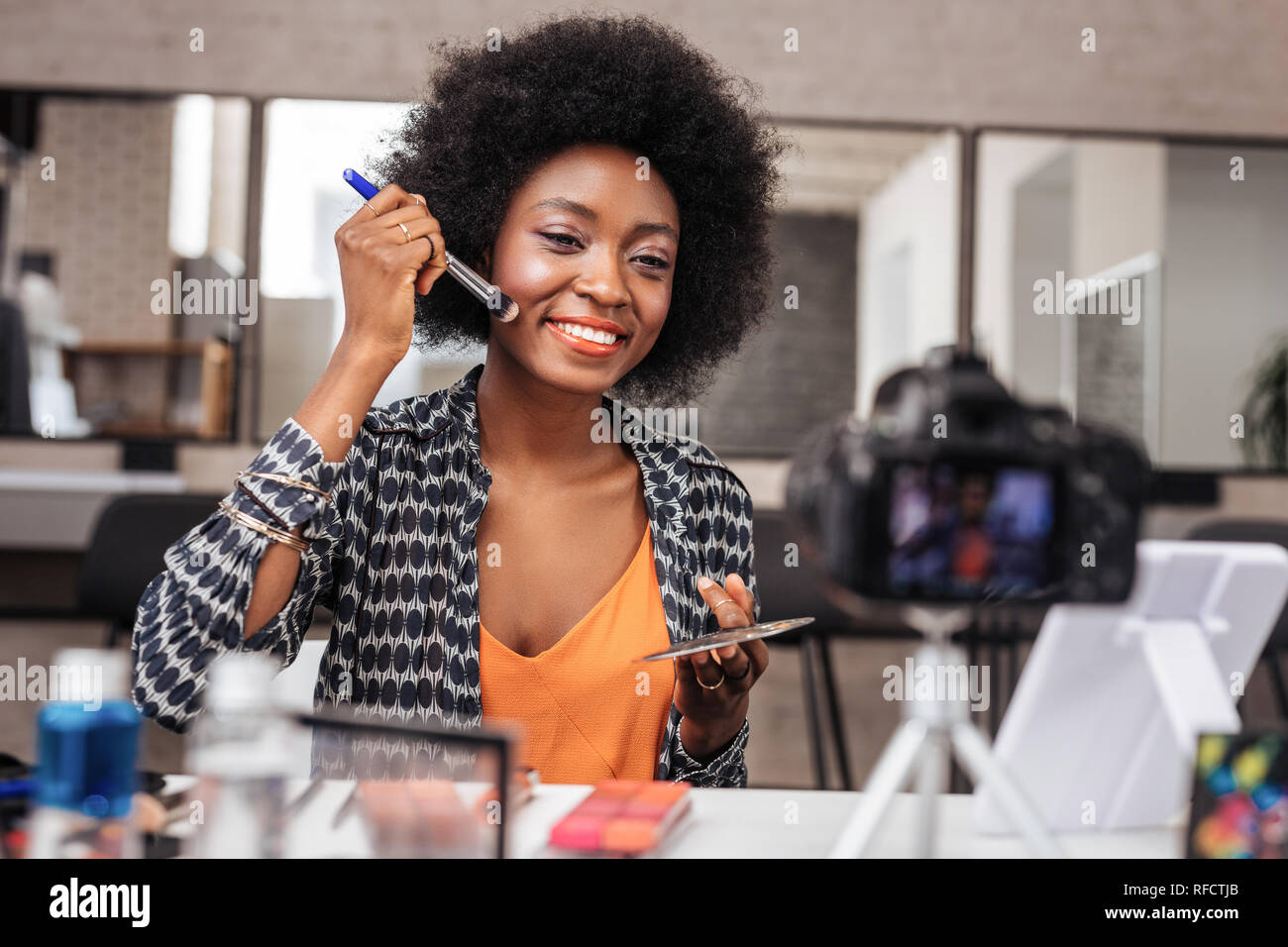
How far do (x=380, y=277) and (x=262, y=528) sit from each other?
26 centimetres

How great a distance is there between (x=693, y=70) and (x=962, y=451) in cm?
110

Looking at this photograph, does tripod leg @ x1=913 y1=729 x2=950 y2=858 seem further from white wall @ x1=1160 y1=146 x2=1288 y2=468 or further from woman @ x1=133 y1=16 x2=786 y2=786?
white wall @ x1=1160 y1=146 x2=1288 y2=468

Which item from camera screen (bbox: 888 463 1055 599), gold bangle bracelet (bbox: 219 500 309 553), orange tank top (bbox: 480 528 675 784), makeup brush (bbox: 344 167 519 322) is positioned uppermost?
makeup brush (bbox: 344 167 519 322)

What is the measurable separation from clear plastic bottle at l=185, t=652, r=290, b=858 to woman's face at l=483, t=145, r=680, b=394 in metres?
0.75

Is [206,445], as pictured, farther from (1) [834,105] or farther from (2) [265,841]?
(2) [265,841]

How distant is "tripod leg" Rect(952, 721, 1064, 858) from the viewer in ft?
1.71

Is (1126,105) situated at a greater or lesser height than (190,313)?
greater

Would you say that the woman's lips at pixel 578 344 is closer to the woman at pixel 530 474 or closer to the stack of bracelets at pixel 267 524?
the woman at pixel 530 474

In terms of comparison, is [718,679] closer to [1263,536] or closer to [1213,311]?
[1263,536]

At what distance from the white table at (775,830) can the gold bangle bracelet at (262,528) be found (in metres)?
0.20

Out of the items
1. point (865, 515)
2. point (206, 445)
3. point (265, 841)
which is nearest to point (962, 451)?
point (865, 515)

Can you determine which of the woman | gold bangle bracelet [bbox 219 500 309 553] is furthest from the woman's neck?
gold bangle bracelet [bbox 219 500 309 553]

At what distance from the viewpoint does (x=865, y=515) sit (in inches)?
19.2

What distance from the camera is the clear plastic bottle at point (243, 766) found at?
1.56 ft
